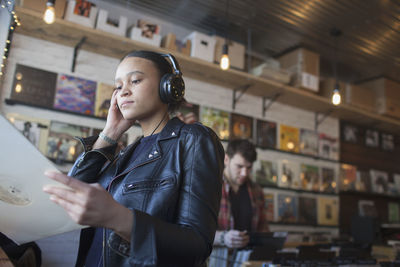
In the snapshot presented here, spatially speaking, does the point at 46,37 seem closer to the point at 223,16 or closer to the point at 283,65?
the point at 223,16

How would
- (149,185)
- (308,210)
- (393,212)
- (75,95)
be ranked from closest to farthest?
(149,185)
(75,95)
(308,210)
(393,212)

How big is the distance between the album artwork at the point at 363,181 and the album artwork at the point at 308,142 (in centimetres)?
107

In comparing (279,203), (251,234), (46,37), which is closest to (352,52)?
(279,203)

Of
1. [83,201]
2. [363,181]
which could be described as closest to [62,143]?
[83,201]

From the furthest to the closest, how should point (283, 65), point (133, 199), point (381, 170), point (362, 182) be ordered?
point (381, 170) < point (362, 182) < point (283, 65) < point (133, 199)

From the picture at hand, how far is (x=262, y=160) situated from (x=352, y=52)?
2.11m

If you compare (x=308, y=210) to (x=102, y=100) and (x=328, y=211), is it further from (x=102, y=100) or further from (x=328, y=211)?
(x=102, y=100)

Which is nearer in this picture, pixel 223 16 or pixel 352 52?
pixel 223 16

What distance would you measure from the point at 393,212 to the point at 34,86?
244 inches

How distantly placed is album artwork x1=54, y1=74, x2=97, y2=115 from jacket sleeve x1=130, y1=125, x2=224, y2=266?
111 inches

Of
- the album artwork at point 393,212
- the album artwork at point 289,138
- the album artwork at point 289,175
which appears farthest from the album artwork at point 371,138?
the album artwork at point 289,175

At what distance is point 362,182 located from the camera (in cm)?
591

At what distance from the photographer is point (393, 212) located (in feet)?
20.7

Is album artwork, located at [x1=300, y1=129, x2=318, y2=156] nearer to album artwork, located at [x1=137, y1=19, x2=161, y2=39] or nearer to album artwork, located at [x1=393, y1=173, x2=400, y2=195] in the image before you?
album artwork, located at [x1=393, y1=173, x2=400, y2=195]
